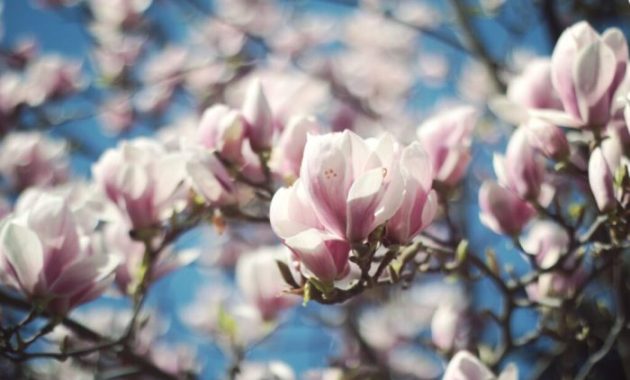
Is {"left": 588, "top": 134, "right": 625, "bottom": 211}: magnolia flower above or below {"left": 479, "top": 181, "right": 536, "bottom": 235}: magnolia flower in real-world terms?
above

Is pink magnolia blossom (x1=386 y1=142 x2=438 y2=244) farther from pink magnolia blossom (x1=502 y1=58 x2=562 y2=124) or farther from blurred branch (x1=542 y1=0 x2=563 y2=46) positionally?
blurred branch (x1=542 y1=0 x2=563 y2=46)

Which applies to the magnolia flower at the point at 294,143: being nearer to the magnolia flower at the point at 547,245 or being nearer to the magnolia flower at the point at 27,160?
the magnolia flower at the point at 547,245

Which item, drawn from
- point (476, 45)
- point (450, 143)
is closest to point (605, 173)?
point (450, 143)

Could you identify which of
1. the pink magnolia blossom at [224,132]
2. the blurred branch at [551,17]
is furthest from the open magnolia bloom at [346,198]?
the blurred branch at [551,17]

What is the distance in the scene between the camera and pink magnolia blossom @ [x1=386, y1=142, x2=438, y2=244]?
76 centimetres

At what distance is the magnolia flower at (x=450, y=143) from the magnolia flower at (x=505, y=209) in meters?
0.07

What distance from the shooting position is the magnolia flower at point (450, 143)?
1.03 metres

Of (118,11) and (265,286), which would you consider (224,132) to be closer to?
(265,286)

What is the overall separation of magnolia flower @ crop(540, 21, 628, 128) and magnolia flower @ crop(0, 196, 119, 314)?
628 millimetres

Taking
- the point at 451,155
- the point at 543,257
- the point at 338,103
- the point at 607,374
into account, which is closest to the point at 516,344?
the point at 543,257

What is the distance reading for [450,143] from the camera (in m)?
1.03

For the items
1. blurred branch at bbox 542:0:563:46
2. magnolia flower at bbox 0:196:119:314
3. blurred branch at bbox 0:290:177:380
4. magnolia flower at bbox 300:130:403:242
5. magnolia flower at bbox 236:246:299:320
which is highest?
magnolia flower at bbox 300:130:403:242

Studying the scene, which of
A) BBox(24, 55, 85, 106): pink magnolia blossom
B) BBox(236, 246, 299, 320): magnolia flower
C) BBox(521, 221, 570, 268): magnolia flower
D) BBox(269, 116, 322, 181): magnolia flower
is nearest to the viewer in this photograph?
BBox(269, 116, 322, 181): magnolia flower

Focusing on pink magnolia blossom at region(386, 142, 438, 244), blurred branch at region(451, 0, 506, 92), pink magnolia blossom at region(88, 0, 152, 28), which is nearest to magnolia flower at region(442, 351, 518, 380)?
pink magnolia blossom at region(386, 142, 438, 244)
